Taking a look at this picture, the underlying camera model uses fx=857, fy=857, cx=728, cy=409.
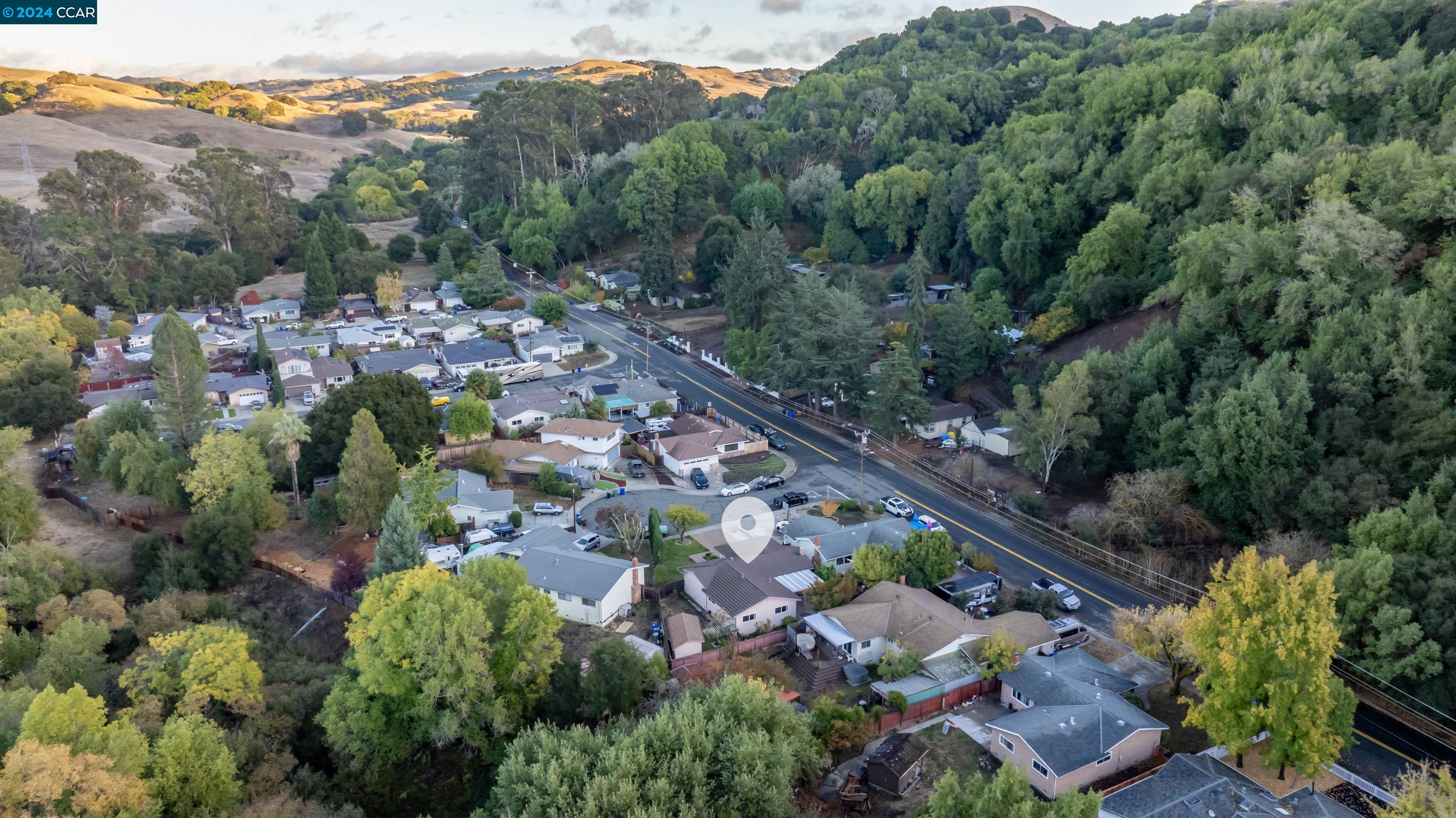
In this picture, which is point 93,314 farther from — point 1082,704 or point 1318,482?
point 1318,482

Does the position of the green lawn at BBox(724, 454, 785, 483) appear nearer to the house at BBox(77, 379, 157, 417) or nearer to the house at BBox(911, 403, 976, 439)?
the house at BBox(911, 403, 976, 439)

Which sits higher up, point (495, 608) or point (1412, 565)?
point (1412, 565)

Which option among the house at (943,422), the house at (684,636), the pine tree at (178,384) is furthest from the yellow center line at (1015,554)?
the pine tree at (178,384)

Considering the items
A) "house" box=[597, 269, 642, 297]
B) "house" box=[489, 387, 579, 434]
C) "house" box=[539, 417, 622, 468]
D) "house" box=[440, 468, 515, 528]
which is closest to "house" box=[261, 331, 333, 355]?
"house" box=[489, 387, 579, 434]

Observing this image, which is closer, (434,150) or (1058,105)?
(1058,105)

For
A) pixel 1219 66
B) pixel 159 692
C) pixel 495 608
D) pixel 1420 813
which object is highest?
pixel 1219 66

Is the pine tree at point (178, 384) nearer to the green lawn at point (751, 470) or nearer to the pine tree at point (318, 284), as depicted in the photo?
the pine tree at point (318, 284)

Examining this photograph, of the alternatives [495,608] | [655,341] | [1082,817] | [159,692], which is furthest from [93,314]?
[1082,817]
